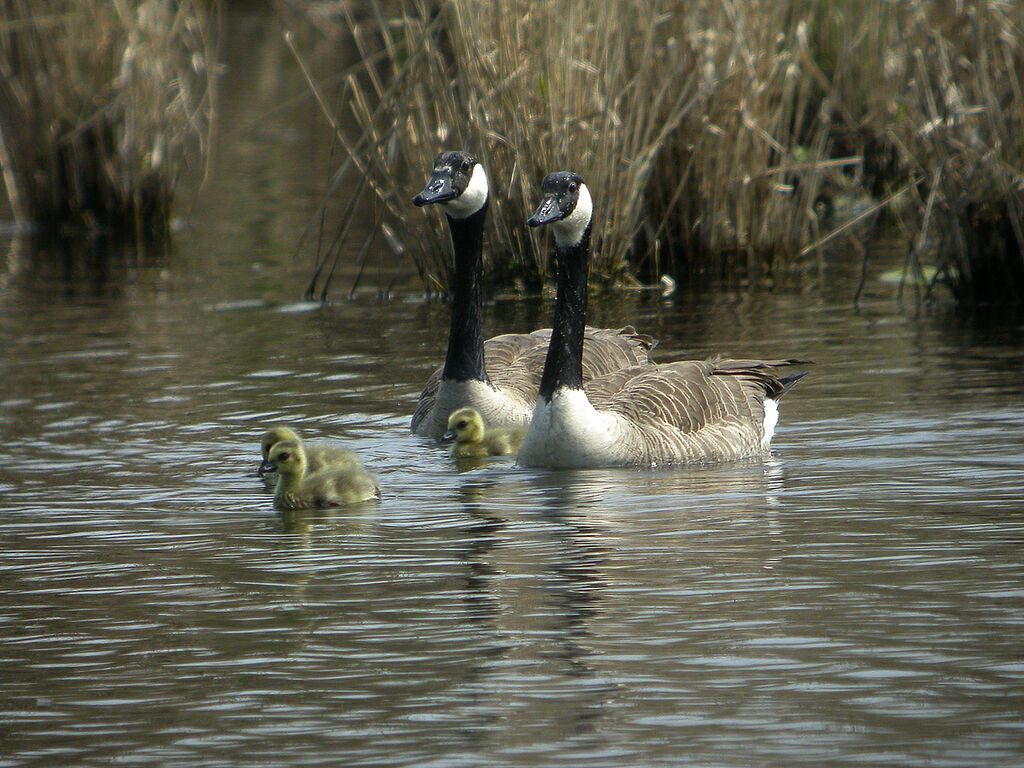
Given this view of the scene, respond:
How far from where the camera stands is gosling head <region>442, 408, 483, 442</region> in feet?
32.7

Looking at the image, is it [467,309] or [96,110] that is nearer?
[467,309]

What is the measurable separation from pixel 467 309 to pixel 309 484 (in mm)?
2602

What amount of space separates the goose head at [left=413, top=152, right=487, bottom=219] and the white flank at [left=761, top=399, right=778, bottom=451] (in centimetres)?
241

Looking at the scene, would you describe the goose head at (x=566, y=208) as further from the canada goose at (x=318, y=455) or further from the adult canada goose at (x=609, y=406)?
the canada goose at (x=318, y=455)

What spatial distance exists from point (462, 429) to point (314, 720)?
467 centimetres

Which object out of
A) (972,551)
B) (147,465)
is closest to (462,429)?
(147,465)

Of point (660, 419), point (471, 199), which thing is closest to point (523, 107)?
point (471, 199)

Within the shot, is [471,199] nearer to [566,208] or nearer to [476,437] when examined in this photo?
[566,208]

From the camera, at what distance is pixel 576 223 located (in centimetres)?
988

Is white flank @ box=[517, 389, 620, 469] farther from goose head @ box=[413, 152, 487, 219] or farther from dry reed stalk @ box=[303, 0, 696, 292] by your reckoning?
dry reed stalk @ box=[303, 0, 696, 292]

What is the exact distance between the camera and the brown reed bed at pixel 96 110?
1914 centimetres

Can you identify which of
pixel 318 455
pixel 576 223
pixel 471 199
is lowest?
pixel 318 455

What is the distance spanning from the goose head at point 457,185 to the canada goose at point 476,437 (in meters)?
1.52

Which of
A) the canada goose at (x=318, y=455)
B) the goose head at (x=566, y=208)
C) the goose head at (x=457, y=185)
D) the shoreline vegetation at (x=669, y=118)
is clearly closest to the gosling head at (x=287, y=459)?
the canada goose at (x=318, y=455)
